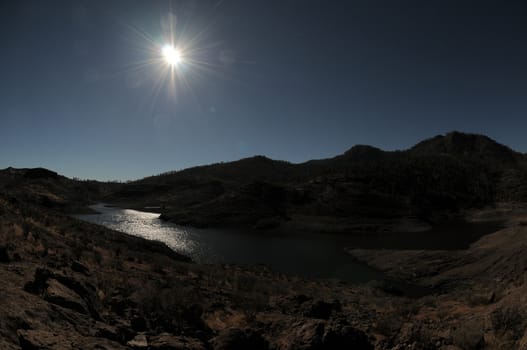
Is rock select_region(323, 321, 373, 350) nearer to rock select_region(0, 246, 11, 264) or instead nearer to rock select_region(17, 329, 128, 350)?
rock select_region(17, 329, 128, 350)

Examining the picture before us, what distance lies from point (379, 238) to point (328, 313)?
6160cm

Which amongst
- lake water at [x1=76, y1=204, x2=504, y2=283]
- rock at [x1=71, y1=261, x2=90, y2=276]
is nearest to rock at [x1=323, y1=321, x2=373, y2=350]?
rock at [x1=71, y1=261, x2=90, y2=276]

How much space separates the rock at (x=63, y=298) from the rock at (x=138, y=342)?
154 cm

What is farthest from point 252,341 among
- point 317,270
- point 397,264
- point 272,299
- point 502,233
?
point 502,233

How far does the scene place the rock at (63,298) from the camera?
6742mm

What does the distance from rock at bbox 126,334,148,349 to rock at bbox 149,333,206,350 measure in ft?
0.43

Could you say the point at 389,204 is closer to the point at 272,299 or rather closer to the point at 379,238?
the point at 379,238

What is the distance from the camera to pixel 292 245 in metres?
60.5

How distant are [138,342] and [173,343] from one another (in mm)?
770

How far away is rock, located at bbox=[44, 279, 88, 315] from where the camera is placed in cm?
674

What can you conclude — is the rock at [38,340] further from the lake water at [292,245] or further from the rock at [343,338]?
the lake water at [292,245]

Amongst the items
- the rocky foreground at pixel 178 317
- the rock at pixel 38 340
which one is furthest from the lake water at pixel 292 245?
the rock at pixel 38 340

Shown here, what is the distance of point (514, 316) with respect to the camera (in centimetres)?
848

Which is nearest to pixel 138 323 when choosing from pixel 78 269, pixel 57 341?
pixel 57 341
